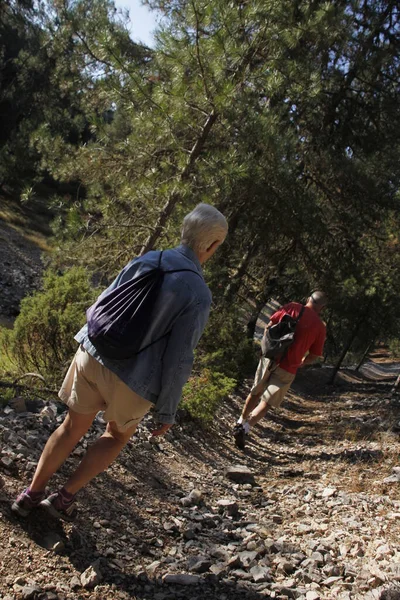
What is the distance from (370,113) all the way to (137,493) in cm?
919

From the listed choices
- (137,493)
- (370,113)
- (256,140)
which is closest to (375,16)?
(370,113)

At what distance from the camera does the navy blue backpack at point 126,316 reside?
9.39 ft

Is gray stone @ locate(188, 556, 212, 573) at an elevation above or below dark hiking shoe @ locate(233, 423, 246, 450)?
below

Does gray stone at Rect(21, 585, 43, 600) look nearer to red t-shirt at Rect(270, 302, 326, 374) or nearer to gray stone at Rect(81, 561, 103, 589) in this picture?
gray stone at Rect(81, 561, 103, 589)

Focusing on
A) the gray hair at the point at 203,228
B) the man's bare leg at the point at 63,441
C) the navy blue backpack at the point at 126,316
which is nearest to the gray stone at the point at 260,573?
the man's bare leg at the point at 63,441

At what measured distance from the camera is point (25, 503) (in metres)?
3.12

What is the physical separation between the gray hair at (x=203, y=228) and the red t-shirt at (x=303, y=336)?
3.68 m

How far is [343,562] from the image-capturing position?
375 centimetres

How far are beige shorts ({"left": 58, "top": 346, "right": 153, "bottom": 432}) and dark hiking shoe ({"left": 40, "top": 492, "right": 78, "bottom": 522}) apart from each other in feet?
1.78

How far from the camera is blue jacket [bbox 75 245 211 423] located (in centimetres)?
287

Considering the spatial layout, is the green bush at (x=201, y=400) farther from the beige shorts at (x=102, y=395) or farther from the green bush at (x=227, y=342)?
the beige shorts at (x=102, y=395)

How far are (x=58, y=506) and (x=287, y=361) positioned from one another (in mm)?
3970

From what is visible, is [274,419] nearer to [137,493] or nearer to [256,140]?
[256,140]

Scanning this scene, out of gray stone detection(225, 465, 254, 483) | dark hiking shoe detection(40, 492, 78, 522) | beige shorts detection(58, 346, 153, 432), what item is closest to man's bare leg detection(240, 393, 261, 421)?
gray stone detection(225, 465, 254, 483)
